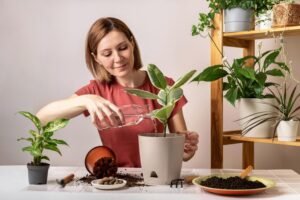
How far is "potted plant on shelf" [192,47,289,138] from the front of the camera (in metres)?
1.79

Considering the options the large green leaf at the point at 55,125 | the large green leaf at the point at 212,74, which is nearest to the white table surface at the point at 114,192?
the large green leaf at the point at 55,125

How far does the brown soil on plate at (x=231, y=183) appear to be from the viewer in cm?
123

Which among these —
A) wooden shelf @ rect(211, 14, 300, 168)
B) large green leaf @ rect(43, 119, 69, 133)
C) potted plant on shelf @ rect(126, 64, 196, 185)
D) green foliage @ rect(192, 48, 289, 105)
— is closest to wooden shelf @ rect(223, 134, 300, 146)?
wooden shelf @ rect(211, 14, 300, 168)

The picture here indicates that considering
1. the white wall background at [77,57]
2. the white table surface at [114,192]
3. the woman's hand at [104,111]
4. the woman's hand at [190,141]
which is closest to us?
the white table surface at [114,192]

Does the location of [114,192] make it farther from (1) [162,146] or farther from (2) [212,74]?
(2) [212,74]

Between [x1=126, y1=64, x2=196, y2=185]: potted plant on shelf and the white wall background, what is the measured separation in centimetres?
98

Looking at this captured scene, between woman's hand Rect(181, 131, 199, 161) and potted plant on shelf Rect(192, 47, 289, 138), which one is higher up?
potted plant on shelf Rect(192, 47, 289, 138)

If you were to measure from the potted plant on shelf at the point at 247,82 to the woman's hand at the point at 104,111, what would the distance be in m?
0.46

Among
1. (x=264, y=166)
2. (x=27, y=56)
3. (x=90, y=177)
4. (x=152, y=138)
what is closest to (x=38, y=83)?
(x=27, y=56)

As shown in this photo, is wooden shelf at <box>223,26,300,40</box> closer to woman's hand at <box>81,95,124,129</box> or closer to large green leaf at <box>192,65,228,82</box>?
large green leaf at <box>192,65,228,82</box>

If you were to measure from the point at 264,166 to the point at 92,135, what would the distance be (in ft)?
3.33

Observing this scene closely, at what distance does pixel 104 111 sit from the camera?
57.3 inches

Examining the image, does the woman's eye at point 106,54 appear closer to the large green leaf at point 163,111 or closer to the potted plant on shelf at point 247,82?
the potted plant on shelf at point 247,82

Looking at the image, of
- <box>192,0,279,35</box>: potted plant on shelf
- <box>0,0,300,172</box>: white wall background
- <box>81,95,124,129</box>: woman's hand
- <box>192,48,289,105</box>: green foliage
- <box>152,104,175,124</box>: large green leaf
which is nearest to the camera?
<box>152,104,175,124</box>: large green leaf
